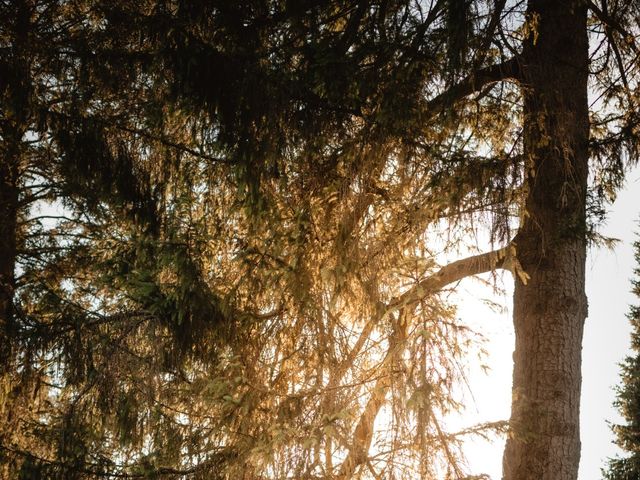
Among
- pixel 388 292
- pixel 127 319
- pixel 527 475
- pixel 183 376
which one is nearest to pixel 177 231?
pixel 127 319

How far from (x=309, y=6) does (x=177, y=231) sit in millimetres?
1957

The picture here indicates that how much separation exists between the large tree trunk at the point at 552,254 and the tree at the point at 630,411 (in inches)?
401

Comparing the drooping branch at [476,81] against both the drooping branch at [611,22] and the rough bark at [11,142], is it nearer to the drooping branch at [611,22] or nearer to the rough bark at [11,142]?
the drooping branch at [611,22]

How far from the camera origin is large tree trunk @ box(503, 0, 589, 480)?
4008 millimetres

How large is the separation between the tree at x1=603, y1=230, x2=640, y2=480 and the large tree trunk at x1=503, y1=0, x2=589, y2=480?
10175mm

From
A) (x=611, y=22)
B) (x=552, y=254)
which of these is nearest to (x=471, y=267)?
(x=552, y=254)

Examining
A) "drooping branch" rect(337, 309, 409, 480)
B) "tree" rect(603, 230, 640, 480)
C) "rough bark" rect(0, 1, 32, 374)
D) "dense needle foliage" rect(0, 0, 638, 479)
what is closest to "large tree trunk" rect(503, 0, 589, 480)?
"dense needle foliage" rect(0, 0, 638, 479)

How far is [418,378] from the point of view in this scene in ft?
11.3

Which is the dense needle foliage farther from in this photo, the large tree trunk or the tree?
the tree

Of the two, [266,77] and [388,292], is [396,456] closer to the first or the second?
[388,292]

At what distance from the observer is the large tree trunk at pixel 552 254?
4008 mm

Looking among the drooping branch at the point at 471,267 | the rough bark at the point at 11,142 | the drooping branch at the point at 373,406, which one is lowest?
the drooping branch at the point at 373,406

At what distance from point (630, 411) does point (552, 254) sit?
11.2m

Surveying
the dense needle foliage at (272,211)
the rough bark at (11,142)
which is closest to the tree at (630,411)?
the dense needle foliage at (272,211)
